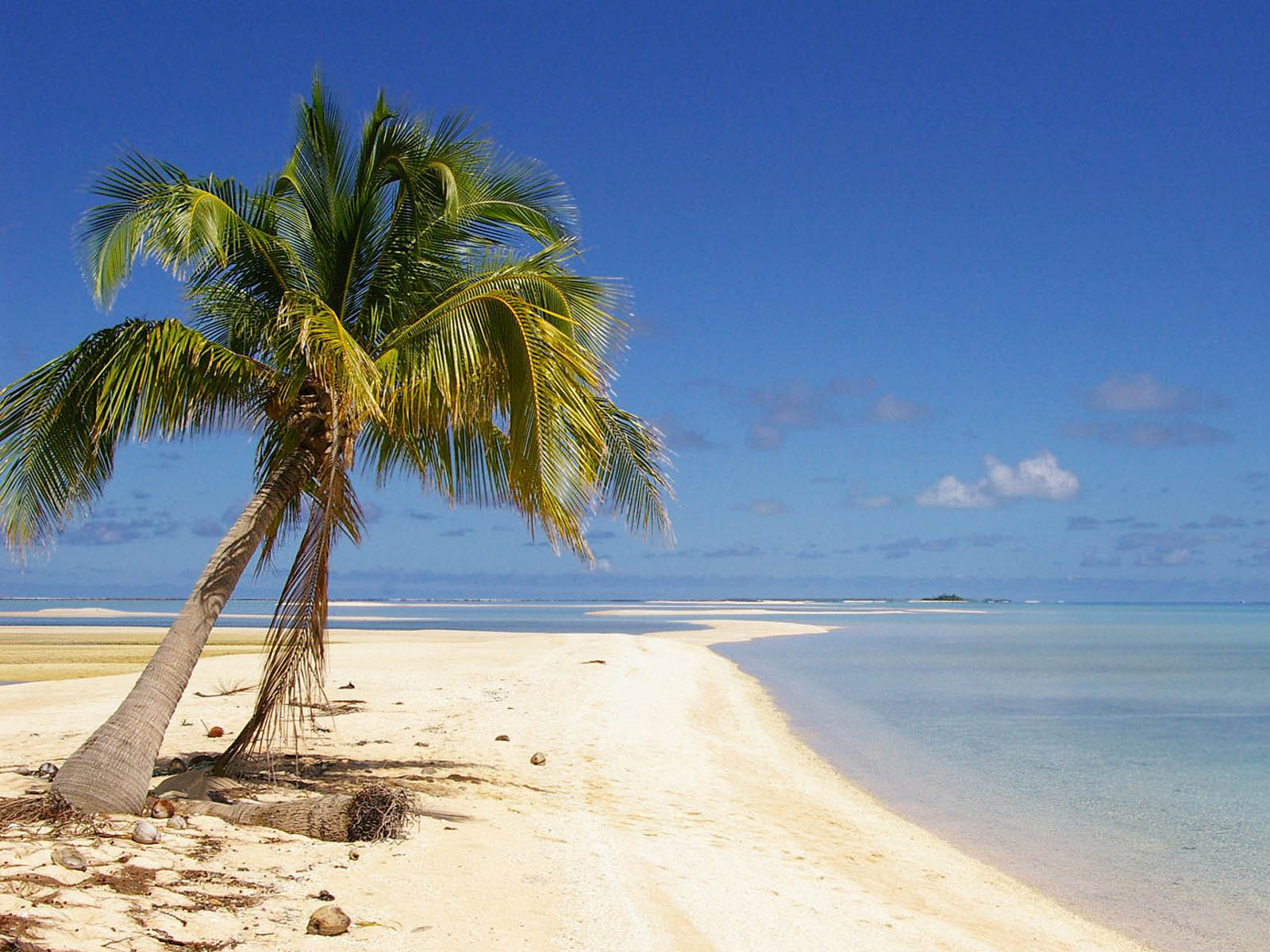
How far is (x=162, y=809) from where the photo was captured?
7.19 meters

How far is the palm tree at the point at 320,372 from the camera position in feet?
25.0

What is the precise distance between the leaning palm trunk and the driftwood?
0.53 metres

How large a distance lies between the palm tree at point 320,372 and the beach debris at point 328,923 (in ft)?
8.68

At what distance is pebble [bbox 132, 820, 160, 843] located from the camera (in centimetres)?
632

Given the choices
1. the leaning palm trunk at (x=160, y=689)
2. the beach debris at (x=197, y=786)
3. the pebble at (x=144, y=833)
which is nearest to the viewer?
the pebble at (x=144, y=833)

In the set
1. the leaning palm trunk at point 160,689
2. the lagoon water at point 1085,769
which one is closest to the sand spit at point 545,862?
the leaning palm trunk at point 160,689

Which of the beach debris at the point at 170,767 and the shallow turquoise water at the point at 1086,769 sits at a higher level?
the beach debris at the point at 170,767

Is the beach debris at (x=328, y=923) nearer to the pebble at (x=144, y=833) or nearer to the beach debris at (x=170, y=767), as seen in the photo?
the pebble at (x=144, y=833)

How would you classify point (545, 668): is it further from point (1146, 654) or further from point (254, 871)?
point (1146, 654)

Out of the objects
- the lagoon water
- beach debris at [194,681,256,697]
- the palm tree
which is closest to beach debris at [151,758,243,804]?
the palm tree

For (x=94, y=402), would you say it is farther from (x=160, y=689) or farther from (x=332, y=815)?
(x=332, y=815)

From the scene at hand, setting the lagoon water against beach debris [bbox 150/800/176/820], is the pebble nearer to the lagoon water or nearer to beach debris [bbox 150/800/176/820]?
beach debris [bbox 150/800/176/820]

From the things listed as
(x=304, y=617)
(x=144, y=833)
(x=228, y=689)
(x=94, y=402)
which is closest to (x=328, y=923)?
(x=144, y=833)

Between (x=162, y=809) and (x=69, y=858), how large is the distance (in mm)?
1533
